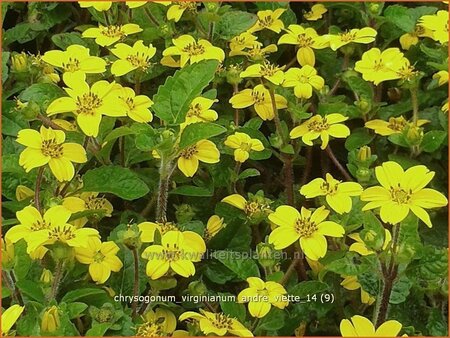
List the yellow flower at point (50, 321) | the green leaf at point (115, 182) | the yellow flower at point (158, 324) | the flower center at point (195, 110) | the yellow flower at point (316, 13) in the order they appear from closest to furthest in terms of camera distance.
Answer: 1. the yellow flower at point (50, 321)
2. the yellow flower at point (158, 324)
3. the green leaf at point (115, 182)
4. the flower center at point (195, 110)
5. the yellow flower at point (316, 13)

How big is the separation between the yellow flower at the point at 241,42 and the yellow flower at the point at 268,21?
0.05 meters

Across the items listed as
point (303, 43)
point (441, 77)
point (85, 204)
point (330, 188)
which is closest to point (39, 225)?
point (85, 204)

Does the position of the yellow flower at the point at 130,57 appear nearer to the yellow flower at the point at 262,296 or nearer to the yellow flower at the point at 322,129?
the yellow flower at the point at 322,129

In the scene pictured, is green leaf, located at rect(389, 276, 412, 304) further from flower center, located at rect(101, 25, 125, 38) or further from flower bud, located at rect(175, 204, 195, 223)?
flower center, located at rect(101, 25, 125, 38)

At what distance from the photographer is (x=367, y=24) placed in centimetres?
171

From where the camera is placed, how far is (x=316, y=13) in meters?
1.77

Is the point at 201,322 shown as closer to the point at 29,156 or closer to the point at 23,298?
the point at 23,298

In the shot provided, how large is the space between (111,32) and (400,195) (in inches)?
26.8

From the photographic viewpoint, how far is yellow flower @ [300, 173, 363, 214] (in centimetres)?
126

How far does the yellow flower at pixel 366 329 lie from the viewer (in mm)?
1097

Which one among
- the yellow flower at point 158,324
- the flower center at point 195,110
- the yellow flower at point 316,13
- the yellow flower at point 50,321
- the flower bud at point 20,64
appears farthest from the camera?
the yellow flower at point 316,13

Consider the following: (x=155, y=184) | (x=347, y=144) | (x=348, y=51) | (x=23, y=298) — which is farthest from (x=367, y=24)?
(x=23, y=298)

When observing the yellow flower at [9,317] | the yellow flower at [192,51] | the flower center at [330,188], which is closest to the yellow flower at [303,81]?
the yellow flower at [192,51]

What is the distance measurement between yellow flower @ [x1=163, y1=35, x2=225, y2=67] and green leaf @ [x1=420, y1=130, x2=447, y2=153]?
15.9 inches
